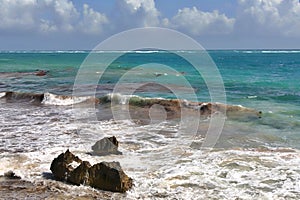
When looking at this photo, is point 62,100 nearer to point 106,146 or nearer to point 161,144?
point 161,144

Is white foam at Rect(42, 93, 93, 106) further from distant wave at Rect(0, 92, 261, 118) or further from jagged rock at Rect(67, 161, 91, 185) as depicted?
jagged rock at Rect(67, 161, 91, 185)

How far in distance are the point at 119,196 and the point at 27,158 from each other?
154 inches

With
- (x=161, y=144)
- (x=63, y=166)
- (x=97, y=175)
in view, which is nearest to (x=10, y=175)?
(x=63, y=166)

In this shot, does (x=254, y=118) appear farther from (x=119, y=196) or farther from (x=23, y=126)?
(x=119, y=196)

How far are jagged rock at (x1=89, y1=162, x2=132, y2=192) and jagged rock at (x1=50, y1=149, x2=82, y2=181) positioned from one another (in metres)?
0.69

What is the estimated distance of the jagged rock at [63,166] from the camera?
909 centimetres

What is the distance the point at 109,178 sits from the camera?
28.1 ft

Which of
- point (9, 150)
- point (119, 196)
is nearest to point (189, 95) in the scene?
point (9, 150)

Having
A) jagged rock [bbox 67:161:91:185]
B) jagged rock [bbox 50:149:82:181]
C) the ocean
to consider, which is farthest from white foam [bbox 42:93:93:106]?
jagged rock [bbox 67:161:91:185]

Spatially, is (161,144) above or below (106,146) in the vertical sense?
below

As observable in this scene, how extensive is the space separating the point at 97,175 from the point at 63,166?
1.03 m

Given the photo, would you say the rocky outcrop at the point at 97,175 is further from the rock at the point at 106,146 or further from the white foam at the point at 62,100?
the white foam at the point at 62,100

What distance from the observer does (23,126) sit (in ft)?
51.9

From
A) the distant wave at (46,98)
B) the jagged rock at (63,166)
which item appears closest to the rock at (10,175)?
the jagged rock at (63,166)
